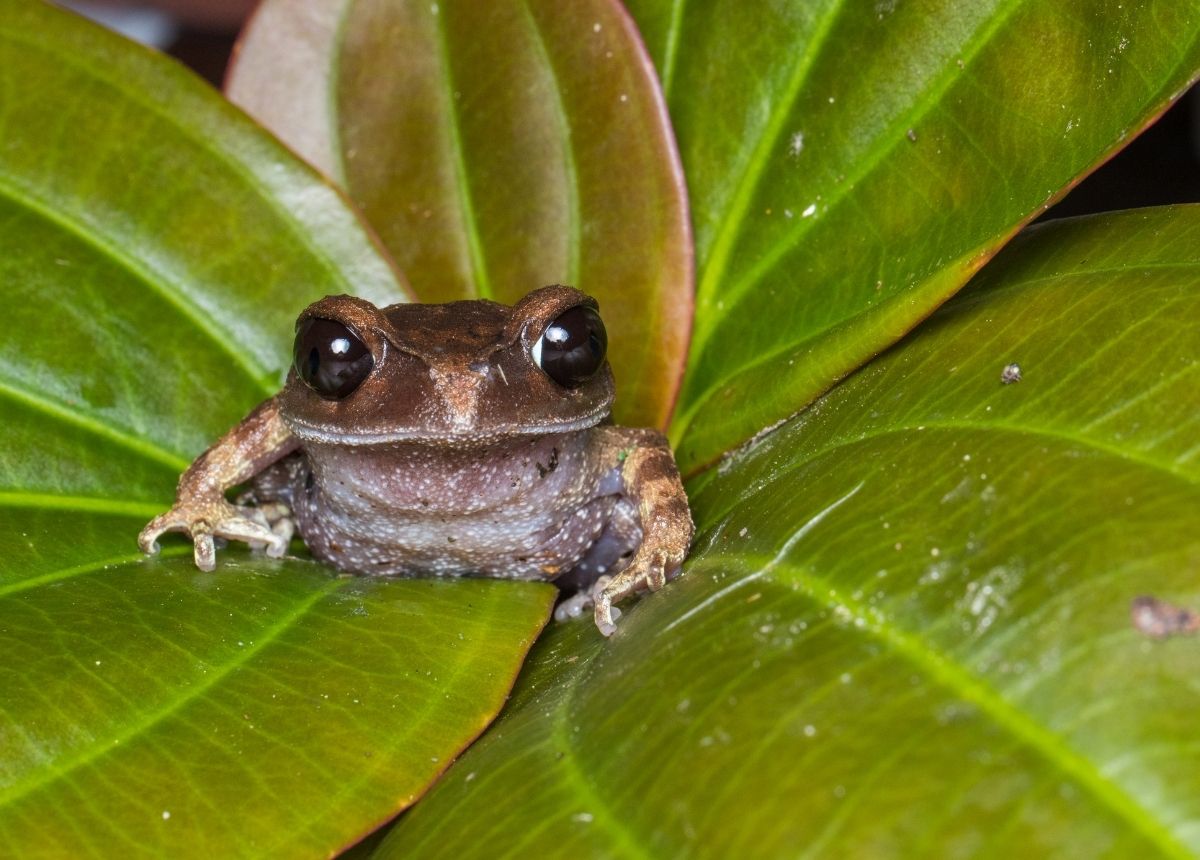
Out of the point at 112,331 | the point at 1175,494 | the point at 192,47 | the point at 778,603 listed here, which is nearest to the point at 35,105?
the point at 112,331

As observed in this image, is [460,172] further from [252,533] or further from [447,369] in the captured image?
[252,533]

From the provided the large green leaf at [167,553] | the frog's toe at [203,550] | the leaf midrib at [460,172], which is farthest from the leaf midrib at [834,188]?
the frog's toe at [203,550]

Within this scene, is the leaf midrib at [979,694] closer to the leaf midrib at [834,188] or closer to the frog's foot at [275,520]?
the leaf midrib at [834,188]

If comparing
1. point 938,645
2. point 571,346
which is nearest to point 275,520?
point 571,346

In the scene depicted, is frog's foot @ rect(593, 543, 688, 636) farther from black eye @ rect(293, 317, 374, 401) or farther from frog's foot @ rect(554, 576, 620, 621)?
black eye @ rect(293, 317, 374, 401)

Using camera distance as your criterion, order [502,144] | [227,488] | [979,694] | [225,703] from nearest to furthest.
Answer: [979,694]
[225,703]
[227,488]
[502,144]

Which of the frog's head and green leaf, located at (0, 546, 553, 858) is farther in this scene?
the frog's head

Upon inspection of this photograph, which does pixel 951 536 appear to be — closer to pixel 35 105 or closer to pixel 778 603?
pixel 778 603

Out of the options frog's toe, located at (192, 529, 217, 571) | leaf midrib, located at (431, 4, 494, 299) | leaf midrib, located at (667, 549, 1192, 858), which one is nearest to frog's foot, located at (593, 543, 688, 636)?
leaf midrib, located at (667, 549, 1192, 858)
